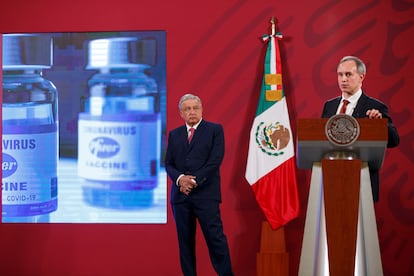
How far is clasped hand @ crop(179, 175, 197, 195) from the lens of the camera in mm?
4410

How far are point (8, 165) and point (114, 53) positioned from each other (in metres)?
1.28

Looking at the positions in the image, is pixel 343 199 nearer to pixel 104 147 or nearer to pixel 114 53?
pixel 104 147

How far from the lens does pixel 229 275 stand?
4520 millimetres

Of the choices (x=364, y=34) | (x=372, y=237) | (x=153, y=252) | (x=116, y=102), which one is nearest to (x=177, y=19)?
(x=116, y=102)

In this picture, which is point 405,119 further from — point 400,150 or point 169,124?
point 169,124

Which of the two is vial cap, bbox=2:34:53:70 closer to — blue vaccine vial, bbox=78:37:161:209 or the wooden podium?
A: blue vaccine vial, bbox=78:37:161:209

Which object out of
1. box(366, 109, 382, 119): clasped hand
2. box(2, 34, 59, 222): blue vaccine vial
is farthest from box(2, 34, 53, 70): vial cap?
box(366, 109, 382, 119): clasped hand

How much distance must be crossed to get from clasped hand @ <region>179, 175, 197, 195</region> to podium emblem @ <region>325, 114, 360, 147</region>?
4.57ft

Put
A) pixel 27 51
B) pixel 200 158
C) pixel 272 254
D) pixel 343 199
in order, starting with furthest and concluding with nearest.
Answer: pixel 27 51 → pixel 272 254 → pixel 200 158 → pixel 343 199

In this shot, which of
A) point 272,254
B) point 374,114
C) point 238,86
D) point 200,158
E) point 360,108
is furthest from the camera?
point 238,86

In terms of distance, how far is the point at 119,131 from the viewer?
18.0 ft

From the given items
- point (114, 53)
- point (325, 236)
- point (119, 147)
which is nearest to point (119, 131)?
point (119, 147)

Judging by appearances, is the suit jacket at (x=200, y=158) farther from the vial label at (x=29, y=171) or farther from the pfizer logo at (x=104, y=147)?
the vial label at (x=29, y=171)

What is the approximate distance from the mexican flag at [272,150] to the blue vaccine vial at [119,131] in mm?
828
